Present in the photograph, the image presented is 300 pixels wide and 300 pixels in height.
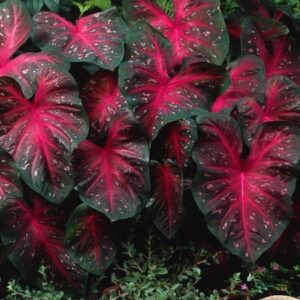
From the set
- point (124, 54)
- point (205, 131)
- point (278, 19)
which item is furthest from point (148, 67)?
point (278, 19)

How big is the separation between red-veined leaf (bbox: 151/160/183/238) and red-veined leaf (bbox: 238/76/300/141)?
1.17ft

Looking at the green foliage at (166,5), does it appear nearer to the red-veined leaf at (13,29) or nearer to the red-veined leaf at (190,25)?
the red-veined leaf at (190,25)

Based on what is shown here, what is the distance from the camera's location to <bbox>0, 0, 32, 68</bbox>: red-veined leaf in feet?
7.41

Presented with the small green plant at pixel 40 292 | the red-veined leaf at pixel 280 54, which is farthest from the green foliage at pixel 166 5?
the small green plant at pixel 40 292

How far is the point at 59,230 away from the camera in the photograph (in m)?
2.27

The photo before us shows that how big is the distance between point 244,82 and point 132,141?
1.73 feet

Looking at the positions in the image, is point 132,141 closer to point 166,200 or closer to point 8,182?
point 166,200

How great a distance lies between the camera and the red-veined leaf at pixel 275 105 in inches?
88.2

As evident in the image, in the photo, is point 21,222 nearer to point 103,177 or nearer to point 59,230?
point 59,230

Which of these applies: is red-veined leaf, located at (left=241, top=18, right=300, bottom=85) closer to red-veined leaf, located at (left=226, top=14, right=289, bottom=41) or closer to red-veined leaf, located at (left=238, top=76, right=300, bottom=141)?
red-veined leaf, located at (left=226, top=14, right=289, bottom=41)

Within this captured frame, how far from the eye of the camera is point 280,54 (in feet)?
8.27

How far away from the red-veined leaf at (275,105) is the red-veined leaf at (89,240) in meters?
0.67

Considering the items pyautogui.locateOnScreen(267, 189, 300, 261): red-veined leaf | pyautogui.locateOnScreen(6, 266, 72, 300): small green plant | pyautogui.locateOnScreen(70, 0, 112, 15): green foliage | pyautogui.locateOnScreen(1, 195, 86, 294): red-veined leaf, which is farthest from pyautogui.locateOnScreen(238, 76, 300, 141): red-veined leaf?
pyautogui.locateOnScreen(6, 266, 72, 300): small green plant

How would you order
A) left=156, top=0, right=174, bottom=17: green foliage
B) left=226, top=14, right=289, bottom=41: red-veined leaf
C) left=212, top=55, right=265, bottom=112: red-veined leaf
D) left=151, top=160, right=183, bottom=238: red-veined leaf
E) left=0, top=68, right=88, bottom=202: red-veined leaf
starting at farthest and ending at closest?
left=156, top=0, right=174, bottom=17: green foliage, left=226, top=14, right=289, bottom=41: red-veined leaf, left=212, top=55, right=265, bottom=112: red-veined leaf, left=151, top=160, right=183, bottom=238: red-veined leaf, left=0, top=68, right=88, bottom=202: red-veined leaf
